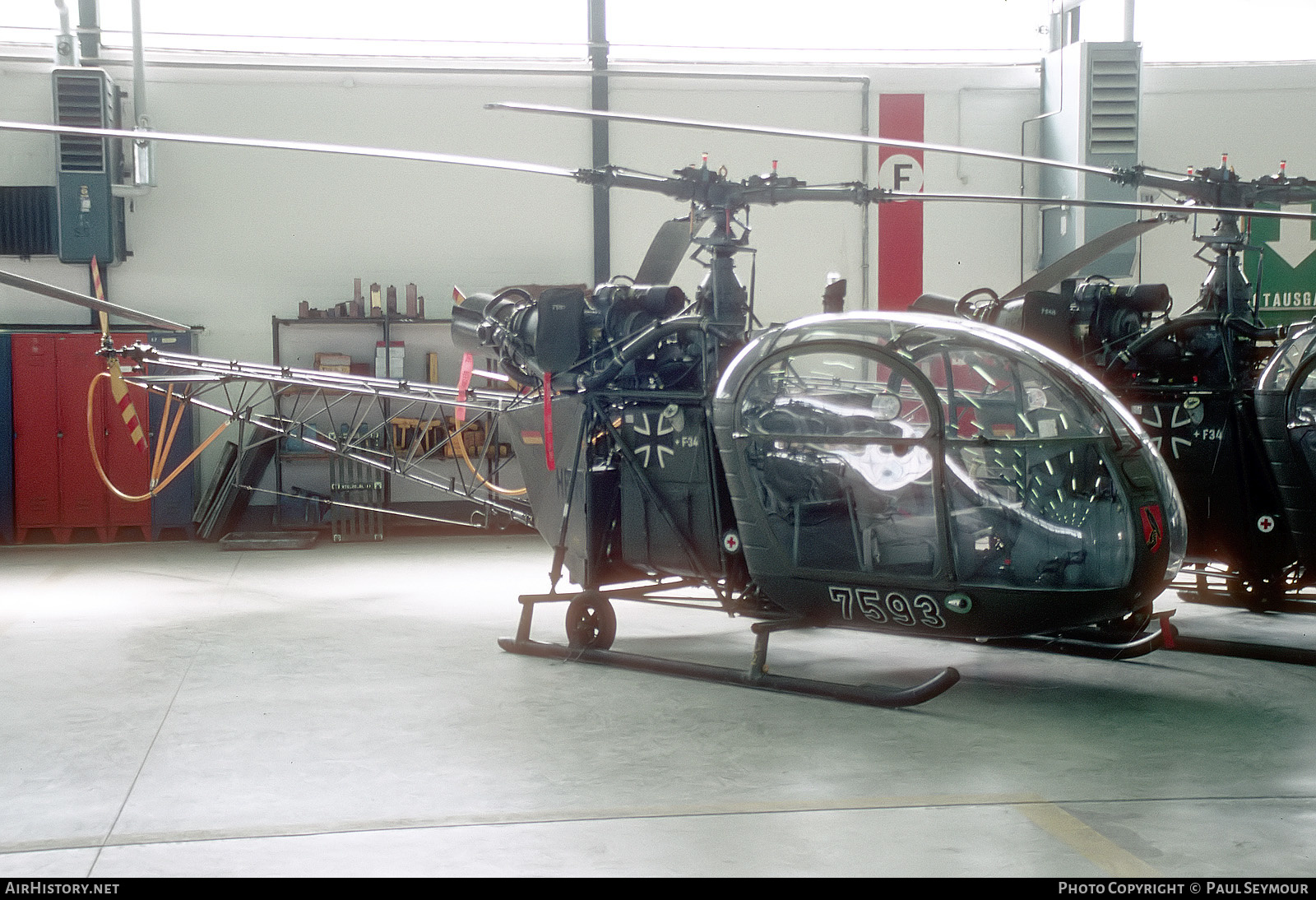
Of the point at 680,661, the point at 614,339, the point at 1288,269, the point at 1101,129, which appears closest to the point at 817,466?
the point at 680,661

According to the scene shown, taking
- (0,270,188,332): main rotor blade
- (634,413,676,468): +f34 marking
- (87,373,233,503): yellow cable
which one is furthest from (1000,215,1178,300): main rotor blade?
(87,373,233,503): yellow cable

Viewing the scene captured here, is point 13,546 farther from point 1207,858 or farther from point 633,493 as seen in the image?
point 1207,858

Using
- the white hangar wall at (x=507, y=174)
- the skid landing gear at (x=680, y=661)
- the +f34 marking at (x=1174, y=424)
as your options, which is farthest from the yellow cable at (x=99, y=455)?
the +f34 marking at (x=1174, y=424)

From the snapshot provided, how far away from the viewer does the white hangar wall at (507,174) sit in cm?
1100

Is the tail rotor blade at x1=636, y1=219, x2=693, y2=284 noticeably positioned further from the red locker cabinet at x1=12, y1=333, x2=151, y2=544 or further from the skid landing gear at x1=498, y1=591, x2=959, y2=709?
the red locker cabinet at x1=12, y1=333, x2=151, y2=544

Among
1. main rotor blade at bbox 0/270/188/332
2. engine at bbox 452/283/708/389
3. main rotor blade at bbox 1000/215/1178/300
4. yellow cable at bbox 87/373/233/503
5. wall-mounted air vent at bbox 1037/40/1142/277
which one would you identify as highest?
wall-mounted air vent at bbox 1037/40/1142/277

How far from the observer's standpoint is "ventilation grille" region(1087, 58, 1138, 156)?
10.9m

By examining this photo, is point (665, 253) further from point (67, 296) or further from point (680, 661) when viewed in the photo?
point (67, 296)

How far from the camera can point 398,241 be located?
1134 centimetres

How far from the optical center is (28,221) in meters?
10.7

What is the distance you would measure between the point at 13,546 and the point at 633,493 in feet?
23.0

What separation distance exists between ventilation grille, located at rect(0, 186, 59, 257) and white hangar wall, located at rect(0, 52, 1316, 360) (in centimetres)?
18

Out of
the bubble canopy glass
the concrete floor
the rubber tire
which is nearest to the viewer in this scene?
the concrete floor

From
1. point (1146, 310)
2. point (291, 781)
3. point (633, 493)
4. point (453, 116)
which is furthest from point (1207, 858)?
point (453, 116)
